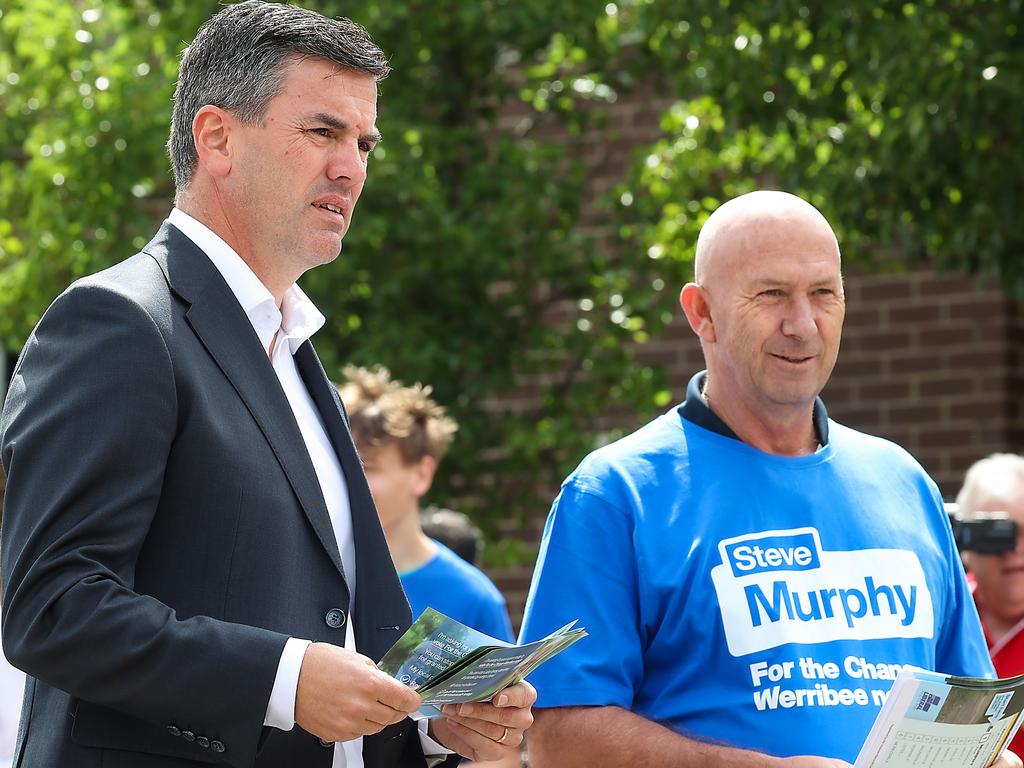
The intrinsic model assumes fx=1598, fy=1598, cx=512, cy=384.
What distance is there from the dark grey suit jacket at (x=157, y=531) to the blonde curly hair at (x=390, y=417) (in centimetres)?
314

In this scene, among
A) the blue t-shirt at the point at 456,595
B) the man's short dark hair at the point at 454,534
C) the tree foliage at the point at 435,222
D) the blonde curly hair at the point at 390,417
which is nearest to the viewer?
the blue t-shirt at the point at 456,595

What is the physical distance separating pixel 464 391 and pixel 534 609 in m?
4.65

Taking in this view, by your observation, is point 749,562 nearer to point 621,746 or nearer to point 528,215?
point 621,746

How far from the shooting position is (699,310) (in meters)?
3.57

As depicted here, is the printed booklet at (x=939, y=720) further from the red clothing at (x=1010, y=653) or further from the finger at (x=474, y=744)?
the red clothing at (x=1010, y=653)

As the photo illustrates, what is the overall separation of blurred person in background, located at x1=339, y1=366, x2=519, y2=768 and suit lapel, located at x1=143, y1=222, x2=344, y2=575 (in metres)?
2.78

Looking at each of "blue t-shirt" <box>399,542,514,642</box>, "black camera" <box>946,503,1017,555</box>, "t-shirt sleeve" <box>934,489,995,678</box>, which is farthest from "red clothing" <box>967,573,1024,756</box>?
"blue t-shirt" <box>399,542,514,642</box>

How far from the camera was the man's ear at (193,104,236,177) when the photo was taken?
2.64 metres

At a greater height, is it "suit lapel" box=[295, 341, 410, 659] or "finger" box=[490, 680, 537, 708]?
"suit lapel" box=[295, 341, 410, 659]

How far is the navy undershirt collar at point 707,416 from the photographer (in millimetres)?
3463

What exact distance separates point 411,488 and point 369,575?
10.1 ft

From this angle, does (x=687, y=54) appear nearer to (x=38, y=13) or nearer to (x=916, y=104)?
(x=916, y=104)

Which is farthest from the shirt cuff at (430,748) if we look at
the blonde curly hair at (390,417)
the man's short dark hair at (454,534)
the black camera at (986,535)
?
the man's short dark hair at (454,534)

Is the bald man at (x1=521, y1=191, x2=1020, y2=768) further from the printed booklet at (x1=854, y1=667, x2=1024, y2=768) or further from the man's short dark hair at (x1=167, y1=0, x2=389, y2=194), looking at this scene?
the man's short dark hair at (x1=167, y1=0, x2=389, y2=194)
